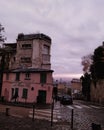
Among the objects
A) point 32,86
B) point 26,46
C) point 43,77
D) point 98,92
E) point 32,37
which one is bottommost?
point 98,92

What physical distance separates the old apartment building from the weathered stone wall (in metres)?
9.53

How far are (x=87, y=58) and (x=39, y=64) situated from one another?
21.6 m

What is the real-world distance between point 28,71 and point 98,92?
559 inches

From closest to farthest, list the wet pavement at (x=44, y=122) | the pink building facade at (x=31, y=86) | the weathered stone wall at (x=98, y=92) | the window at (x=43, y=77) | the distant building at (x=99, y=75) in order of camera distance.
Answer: the wet pavement at (x=44, y=122) < the pink building facade at (x=31, y=86) < the window at (x=43, y=77) < the weathered stone wall at (x=98, y=92) < the distant building at (x=99, y=75)

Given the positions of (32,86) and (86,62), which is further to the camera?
(86,62)

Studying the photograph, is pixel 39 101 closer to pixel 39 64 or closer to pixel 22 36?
pixel 39 64

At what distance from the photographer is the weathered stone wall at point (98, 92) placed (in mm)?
42812

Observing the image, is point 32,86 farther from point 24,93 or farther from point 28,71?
point 28,71

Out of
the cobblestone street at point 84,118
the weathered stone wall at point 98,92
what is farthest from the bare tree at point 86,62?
the cobblestone street at point 84,118

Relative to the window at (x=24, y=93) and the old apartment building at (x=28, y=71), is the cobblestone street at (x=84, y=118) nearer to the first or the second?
the old apartment building at (x=28, y=71)

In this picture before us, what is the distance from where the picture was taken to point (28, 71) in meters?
39.9

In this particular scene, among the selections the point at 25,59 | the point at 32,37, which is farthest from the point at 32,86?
the point at 32,37

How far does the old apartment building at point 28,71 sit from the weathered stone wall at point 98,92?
953 cm

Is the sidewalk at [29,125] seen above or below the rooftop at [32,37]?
below
